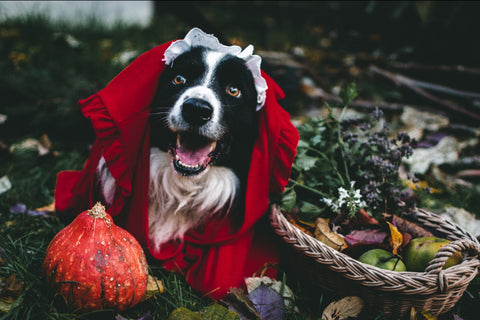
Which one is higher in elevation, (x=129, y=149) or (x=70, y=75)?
(x=129, y=149)

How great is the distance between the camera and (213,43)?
1.64 metres

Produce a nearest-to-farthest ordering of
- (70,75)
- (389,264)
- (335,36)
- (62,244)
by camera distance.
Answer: (62,244), (389,264), (70,75), (335,36)

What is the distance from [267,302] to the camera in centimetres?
155

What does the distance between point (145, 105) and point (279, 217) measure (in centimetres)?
82

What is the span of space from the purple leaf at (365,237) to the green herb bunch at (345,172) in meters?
0.10

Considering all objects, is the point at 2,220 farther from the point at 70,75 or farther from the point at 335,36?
the point at 335,36

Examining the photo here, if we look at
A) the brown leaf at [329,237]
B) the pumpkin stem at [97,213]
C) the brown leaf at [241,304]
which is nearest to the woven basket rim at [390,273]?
the brown leaf at [329,237]

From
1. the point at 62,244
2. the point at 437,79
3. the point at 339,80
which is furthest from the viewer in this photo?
the point at 339,80

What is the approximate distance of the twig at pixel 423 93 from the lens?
11.4 feet

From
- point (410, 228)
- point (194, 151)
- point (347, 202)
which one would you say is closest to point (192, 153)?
point (194, 151)

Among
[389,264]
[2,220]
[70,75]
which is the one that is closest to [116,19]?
[70,75]

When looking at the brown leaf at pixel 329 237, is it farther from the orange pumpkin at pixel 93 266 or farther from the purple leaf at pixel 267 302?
the orange pumpkin at pixel 93 266

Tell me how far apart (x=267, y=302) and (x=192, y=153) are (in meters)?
0.73

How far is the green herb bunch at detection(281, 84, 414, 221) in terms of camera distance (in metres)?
1.84
